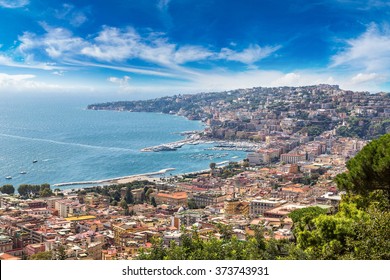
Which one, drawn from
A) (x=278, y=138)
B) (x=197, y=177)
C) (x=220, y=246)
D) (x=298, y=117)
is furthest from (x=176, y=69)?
(x=298, y=117)

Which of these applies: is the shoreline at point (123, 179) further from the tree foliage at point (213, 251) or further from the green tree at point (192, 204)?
the tree foliage at point (213, 251)

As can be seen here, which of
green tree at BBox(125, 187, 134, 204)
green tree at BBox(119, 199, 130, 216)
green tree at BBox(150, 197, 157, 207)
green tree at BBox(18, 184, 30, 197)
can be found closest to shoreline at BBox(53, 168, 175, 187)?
green tree at BBox(18, 184, 30, 197)

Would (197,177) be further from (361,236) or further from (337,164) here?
(361,236)

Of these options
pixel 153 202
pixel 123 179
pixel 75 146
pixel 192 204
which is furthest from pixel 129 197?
pixel 75 146

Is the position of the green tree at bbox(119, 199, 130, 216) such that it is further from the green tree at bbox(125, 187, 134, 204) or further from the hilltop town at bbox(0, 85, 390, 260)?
the green tree at bbox(125, 187, 134, 204)

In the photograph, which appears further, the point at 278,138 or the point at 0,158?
the point at 278,138

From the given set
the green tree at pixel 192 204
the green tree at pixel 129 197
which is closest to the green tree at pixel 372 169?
the green tree at pixel 192 204

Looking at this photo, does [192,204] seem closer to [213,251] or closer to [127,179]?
[127,179]

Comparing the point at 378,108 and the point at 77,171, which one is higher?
the point at 378,108
